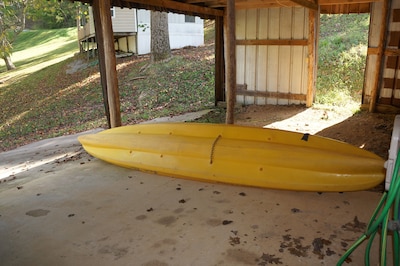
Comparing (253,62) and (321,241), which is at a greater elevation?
(253,62)

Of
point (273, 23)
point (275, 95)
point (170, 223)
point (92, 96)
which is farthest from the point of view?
point (92, 96)

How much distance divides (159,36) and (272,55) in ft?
22.5

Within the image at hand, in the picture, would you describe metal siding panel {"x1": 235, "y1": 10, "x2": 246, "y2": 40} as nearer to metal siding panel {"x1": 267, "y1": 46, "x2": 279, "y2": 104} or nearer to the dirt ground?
metal siding panel {"x1": 267, "y1": 46, "x2": 279, "y2": 104}

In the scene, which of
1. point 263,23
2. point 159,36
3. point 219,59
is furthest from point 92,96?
point 263,23

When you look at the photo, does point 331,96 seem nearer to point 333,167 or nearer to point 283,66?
point 283,66

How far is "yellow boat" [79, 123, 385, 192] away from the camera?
11.0 feet

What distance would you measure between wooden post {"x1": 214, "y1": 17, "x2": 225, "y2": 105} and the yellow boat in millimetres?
5169

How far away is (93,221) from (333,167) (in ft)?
8.14

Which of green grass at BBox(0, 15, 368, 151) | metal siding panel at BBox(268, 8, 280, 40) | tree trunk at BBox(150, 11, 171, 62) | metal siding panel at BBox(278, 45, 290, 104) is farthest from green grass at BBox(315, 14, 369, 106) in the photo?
tree trunk at BBox(150, 11, 171, 62)

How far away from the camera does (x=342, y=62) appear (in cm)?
1152

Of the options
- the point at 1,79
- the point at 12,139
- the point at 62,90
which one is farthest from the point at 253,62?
the point at 1,79

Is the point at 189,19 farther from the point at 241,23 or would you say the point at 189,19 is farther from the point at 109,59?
the point at 109,59

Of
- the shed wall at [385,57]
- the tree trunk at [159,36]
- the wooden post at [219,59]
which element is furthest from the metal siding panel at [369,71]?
the tree trunk at [159,36]

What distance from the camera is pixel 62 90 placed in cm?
1467
